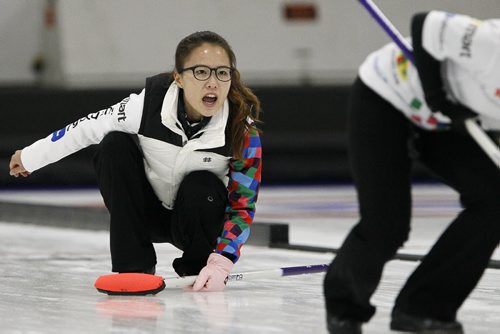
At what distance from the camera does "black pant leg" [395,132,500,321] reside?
7.81ft

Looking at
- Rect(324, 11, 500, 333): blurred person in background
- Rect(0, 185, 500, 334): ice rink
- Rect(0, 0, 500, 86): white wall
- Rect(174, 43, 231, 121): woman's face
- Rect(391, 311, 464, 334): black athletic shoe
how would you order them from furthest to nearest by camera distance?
Rect(0, 0, 500, 86): white wall, Rect(174, 43, 231, 121): woman's face, Rect(0, 185, 500, 334): ice rink, Rect(391, 311, 464, 334): black athletic shoe, Rect(324, 11, 500, 333): blurred person in background

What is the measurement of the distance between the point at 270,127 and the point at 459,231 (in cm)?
515

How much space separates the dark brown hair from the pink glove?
0.89 ft

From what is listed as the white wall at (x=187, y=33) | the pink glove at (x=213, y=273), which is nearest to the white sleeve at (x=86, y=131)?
the pink glove at (x=213, y=273)

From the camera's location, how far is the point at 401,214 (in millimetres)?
2379

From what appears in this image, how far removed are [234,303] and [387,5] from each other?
432 centimetres

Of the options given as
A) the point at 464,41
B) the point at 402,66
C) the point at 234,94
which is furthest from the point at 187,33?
the point at 464,41

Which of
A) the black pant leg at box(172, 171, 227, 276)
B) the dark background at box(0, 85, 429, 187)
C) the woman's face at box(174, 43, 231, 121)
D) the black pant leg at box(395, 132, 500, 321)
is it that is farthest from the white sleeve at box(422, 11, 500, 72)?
the dark background at box(0, 85, 429, 187)

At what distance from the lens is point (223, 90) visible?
3.05 m

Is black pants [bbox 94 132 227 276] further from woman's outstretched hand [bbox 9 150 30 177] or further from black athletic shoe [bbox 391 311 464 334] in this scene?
black athletic shoe [bbox 391 311 464 334]

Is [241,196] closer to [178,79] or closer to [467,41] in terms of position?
[178,79]

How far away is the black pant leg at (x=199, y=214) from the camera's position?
3105mm

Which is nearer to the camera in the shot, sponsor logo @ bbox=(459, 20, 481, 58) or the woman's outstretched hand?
sponsor logo @ bbox=(459, 20, 481, 58)

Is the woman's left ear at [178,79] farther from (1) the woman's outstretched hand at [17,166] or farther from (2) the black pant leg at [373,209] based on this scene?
(2) the black pant leg at [373,209]
